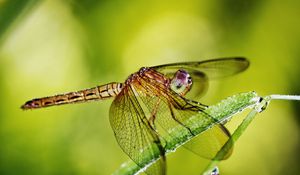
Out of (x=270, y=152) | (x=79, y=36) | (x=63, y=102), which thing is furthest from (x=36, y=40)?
(x=270, y=152)

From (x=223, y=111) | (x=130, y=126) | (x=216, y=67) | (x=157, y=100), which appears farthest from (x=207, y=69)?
(x=223, y=111)

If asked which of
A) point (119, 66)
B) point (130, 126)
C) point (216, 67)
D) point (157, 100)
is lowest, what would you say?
point (130, 126)

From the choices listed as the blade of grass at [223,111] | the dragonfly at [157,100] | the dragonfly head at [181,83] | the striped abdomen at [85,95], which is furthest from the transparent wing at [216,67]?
the blade of grass at [223,111]

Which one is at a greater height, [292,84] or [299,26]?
[299,26]

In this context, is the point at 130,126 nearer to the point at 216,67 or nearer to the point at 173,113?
the point at 173,113

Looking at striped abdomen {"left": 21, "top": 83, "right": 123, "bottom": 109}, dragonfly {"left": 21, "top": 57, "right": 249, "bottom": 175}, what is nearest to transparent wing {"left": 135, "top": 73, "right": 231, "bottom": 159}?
dragonfly {"left": 21, "top": 57, "right": 249, "bottom": 175}

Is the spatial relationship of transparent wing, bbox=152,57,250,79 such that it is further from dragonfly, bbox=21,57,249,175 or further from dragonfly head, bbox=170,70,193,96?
dragonfly head, bbox=170,70,193,96

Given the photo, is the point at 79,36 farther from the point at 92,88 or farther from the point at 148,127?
the point at 148,127
